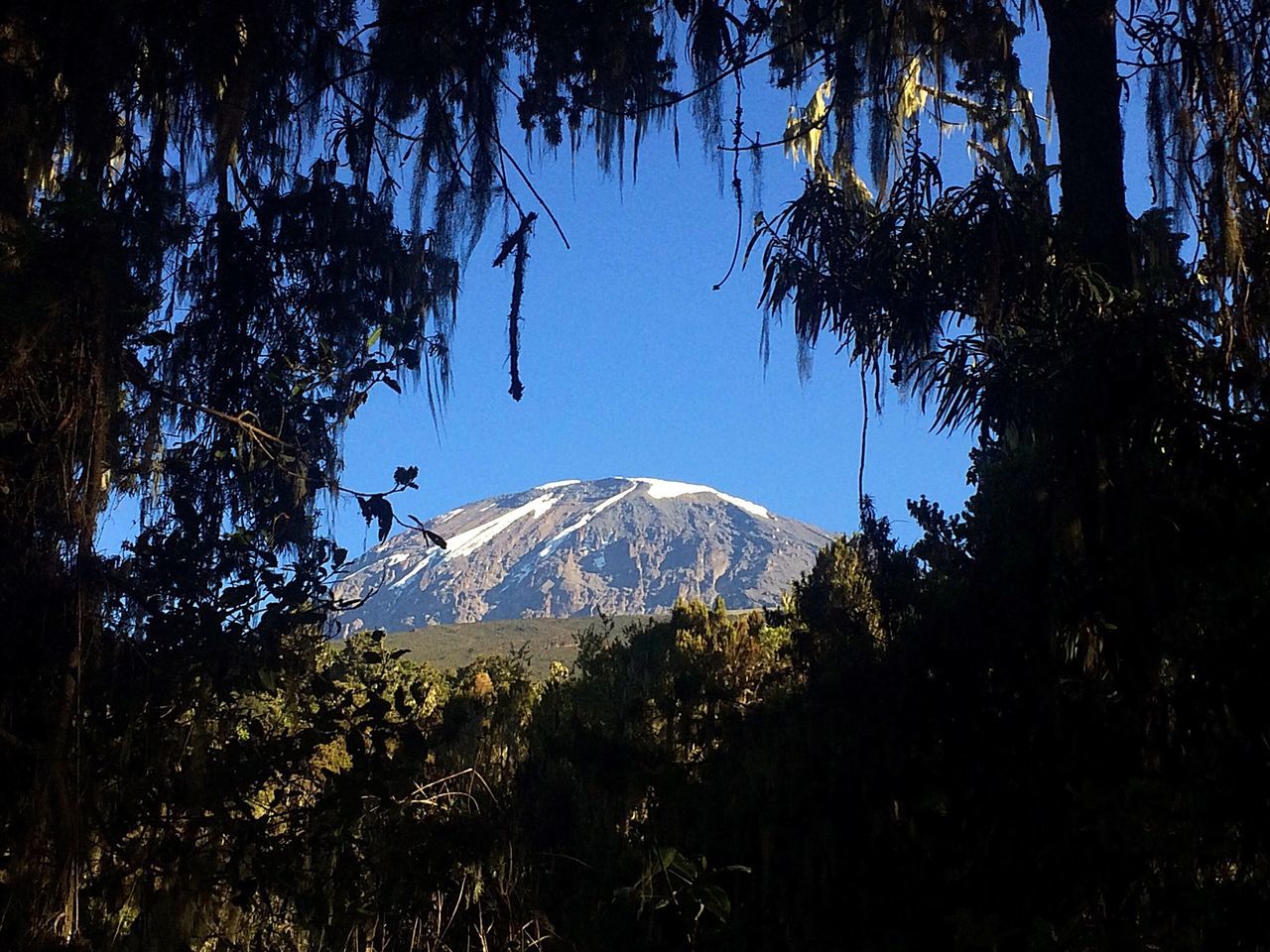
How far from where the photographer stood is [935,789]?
4.06 meters

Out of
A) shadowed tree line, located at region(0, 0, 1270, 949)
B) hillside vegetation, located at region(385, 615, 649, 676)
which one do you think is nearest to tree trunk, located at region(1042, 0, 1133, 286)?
shadowed tree line, located at region(0, 0, 1270, 949)

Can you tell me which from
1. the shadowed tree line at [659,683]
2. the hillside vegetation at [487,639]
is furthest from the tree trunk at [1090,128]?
the hillside vegetation at [487,639]

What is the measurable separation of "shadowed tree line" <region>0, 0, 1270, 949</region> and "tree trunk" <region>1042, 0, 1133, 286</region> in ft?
0.13

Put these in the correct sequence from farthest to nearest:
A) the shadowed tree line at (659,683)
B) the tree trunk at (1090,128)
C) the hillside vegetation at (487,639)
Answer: the hillside vegetation at (487,639)
the tree trunk at (1090,128)
the shadowed tree line at (659,683)

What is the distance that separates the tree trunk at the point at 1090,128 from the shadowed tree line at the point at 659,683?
39mm

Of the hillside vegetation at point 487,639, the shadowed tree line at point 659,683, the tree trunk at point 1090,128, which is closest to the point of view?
the shadowed tree line at point 659,683

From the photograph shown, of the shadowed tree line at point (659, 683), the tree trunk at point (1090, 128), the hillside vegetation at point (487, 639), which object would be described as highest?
the hillside vegetation at point (487, 639)

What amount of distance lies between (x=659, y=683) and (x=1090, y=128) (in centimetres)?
364

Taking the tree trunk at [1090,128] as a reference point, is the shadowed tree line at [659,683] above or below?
below

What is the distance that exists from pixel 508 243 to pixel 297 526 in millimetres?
1484

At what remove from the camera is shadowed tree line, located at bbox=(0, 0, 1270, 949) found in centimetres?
360

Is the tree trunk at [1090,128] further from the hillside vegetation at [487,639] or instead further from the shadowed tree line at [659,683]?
the hillside vegetation at [487,639]

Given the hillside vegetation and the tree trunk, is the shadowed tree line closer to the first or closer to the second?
the tree trunk

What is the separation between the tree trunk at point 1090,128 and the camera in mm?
5484
